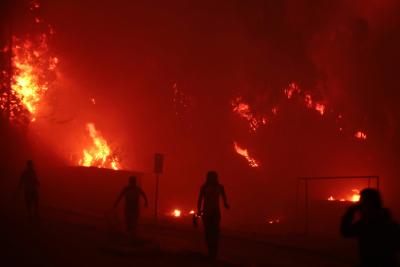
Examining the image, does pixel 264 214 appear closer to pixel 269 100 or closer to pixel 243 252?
pixel 269 100

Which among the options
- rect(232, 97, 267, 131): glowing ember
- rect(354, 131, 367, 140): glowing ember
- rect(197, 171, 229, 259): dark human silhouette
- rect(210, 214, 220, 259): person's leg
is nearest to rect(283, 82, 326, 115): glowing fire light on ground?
rect(232, 97, 267, 131): glowing ember

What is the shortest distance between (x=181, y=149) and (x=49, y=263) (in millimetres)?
32998

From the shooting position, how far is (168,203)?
37.8 meters

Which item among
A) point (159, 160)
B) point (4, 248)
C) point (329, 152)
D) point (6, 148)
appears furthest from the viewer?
point (329, 152)

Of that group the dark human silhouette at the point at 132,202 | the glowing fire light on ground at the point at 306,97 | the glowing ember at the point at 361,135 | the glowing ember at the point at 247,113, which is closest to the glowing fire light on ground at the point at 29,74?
the glowing ember at the point at 247,113

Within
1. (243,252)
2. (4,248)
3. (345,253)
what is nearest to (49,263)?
(4,248)

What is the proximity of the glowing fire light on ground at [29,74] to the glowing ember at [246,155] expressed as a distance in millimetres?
17147

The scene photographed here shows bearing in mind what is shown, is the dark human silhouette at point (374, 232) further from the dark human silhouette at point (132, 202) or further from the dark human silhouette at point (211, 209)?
the dark human silhouette at point (132, 202)

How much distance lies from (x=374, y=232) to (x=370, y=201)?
0.37 meters

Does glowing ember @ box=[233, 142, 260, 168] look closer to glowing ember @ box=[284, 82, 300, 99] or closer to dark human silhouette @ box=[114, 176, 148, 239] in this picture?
glowing ember @ box=[284, 82, 300, 99]

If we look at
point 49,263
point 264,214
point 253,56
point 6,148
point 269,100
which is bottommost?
point 49,263

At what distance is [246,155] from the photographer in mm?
42938

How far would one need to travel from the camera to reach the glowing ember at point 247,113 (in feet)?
141

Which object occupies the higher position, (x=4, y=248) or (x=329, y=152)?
(x=329, y=152)
